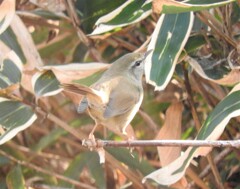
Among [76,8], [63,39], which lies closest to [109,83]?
[76,8]

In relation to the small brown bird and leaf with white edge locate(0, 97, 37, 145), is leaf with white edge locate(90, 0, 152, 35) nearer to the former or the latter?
the small brown bird

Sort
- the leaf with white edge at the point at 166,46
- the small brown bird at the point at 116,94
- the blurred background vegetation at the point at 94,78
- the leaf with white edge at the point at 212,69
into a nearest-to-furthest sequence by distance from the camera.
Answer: the small brown bird at the point at 116,94, the leaf with white edge at the point at 166,46, the leaf with white edge at the point at 212,69, the blurred background vegetation at the point at 94,78

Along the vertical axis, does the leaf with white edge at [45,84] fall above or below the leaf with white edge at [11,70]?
below

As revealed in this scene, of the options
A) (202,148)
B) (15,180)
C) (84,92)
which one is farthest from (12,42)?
(202,148)

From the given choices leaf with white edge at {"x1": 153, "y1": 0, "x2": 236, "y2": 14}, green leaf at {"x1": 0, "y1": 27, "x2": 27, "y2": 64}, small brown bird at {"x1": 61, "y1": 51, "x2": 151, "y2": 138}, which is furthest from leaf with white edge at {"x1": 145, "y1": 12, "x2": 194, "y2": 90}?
green leaf at {"x1": 0, "y1": 27, "x2": 27, "y2": 64}

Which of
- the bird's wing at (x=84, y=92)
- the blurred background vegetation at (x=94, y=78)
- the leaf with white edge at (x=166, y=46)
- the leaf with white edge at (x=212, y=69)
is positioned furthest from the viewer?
the blurred background vegetation at (x=94, y=78)

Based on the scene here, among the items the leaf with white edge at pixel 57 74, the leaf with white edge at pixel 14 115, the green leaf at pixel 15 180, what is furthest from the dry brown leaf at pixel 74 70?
the green leaf at pixel 15 180

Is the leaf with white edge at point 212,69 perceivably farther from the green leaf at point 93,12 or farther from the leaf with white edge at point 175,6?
the green leaf at point 93,12
